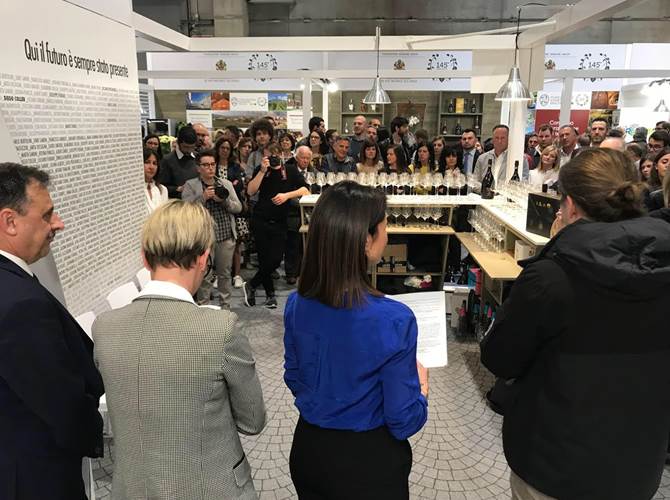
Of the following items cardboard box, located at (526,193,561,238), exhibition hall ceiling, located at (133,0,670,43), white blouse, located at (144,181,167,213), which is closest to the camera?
cardboard box, located at (526,193,561,238)

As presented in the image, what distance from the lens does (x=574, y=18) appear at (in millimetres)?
4473

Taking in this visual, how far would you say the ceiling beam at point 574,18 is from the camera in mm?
3922

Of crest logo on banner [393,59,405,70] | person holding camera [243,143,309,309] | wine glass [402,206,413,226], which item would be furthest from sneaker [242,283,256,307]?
crest logo on banner [393,59,405,70]

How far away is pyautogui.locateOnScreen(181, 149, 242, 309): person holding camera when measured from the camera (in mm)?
4301

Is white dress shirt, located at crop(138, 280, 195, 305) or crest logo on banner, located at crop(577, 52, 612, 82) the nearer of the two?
white dress shirt, located at crop(138, 280, 195, 305)

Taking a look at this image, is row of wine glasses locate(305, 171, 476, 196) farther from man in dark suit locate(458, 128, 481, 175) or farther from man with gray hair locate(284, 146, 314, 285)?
man in dark suit locate(458, 128, 481, 175)

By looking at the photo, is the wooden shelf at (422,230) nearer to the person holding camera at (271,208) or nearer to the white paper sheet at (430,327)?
the person holding camera at (271,208)

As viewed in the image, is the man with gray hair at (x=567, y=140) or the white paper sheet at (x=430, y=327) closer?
the white paper sheet at (x=430, y=327)

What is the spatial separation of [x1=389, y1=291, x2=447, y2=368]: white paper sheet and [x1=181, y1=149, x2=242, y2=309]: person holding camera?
2729mm

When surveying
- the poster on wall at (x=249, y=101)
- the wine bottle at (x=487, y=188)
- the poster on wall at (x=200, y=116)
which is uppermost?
the poster on wall at (x=249, y=101)

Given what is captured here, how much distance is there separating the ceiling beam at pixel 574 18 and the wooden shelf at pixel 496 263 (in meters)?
2.02

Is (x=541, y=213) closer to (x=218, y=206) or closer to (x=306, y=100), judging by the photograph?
(x=218, y=206)

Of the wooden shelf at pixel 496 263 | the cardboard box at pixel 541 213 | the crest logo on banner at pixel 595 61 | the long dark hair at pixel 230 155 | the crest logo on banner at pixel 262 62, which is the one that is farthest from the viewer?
the crest logo on banner at pixel 595 61

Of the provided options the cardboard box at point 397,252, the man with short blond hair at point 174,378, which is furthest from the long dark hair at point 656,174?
the man with short blond hair at point 174,378
